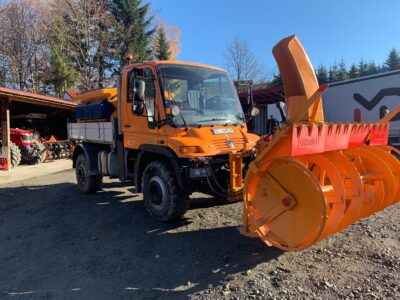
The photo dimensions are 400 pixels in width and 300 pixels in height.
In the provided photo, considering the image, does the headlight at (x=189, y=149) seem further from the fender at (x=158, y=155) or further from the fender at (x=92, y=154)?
the fender at (x=92, y=154)

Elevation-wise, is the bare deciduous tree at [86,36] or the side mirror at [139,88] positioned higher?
the bare deciduous tree at [86,36]

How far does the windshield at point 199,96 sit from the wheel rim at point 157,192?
920 mm

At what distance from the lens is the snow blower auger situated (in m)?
3.43

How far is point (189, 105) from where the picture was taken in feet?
17.6

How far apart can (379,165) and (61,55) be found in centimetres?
2756

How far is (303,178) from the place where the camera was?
3.46 metres

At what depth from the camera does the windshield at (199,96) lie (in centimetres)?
527

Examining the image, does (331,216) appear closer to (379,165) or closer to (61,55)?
(379,165)

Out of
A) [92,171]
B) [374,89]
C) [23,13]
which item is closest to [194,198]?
[92,171]

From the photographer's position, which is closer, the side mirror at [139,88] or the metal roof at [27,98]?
the side mirror at [139,88]

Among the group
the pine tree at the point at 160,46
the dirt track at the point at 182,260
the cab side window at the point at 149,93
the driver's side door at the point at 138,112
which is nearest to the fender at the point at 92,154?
the dirt track at the point at 182,260

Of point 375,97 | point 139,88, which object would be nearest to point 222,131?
point 139,88

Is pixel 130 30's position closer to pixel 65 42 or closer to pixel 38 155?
pixel 65 42

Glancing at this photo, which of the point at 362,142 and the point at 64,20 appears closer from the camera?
the point at 362,142
